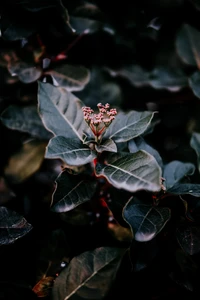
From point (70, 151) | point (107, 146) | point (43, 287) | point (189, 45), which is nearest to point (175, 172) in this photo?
point (107, 146)

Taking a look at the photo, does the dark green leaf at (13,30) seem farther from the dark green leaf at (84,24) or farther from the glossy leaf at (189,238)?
the glossy leaf at (189,238)

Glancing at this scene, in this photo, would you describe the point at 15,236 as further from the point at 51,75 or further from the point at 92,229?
the point at 51,75

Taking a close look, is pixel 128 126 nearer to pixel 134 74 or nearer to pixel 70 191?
pixel 70 191

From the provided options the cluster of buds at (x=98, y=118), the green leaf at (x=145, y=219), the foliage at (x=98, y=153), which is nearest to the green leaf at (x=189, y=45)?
the foliage at (x=98, y=153)

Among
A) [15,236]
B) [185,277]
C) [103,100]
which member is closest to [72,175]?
[15,236]

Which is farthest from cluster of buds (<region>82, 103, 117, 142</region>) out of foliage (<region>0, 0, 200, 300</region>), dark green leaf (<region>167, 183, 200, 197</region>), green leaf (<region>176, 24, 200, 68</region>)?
green leaf (<region>176, 24, 200, 68</region>)
